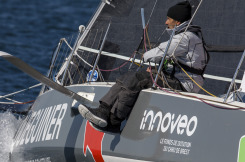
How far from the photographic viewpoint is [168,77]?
5176 millimetres

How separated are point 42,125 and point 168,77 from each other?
5.11 feet

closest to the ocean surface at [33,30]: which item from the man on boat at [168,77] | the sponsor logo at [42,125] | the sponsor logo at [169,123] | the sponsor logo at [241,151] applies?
the sponsor logo at [42,125]

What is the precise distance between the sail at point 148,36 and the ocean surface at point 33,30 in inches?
92.2

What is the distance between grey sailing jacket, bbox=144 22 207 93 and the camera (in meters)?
5.02

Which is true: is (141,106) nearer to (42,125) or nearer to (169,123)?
(169,123)

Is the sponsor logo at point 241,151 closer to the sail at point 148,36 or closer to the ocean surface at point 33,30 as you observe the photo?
the sail at point 148,36

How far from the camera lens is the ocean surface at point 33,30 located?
1054 cm

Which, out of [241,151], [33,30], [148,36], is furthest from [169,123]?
→ [33,30]

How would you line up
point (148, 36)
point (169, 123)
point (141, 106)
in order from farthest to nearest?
point (148, 36) < point (141, 106) < point (169, 123)

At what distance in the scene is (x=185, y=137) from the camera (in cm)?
462

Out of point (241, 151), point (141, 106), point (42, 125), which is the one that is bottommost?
point (42, 125)

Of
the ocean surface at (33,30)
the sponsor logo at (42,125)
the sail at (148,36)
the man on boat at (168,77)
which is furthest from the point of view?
the ocean surface at (33,30)

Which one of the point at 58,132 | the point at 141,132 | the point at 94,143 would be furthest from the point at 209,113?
the point at 58,132

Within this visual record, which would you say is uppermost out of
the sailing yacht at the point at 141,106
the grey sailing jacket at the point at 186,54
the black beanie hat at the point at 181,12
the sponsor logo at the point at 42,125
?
the black beanie hat at the point at 181,12
